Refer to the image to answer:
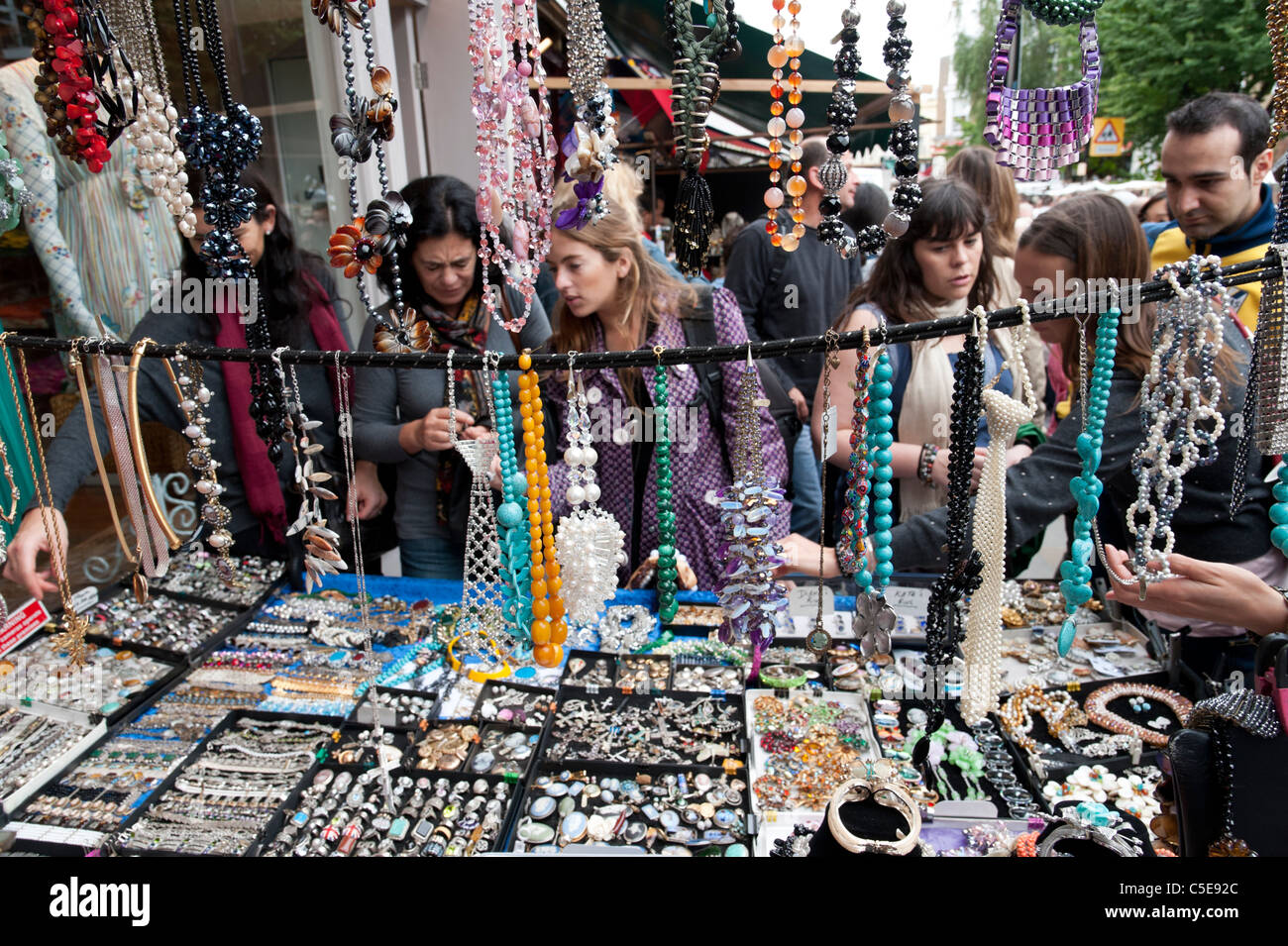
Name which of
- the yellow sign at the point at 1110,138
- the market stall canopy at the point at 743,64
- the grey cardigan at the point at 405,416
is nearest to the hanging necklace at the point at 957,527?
the grey cardigan at the point at 405,416

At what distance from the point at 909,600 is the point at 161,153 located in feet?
7.41

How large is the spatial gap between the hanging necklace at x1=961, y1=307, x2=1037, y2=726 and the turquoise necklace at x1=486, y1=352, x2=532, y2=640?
0.83 m

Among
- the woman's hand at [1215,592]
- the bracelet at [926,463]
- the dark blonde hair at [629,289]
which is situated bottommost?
the woman's hand at [1215,592]

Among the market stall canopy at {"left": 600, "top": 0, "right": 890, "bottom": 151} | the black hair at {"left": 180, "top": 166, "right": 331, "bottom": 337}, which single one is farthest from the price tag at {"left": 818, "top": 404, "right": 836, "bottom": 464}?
the market stall canopy at {"left": 600, "top": 0, "right": 890, "bottom": 151}

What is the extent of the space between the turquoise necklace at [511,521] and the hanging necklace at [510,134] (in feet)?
0.71

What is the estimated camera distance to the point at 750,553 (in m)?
1.49

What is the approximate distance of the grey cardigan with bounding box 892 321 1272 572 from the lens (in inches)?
73.1

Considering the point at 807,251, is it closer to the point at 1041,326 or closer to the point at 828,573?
the point at 1041,326

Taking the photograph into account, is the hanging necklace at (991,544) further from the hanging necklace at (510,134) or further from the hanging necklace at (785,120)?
the hanging necklace at (510,134)

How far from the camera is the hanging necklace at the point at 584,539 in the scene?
1.51 m

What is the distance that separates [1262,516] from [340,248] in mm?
2196
